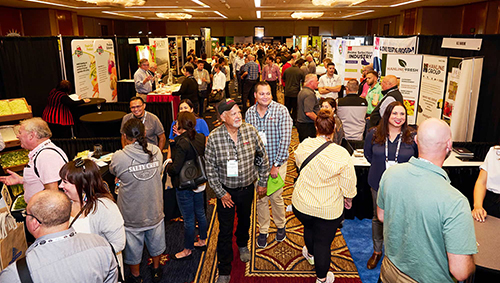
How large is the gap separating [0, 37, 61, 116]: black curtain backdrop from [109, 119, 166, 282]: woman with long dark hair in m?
4.61

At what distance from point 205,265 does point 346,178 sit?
166cm

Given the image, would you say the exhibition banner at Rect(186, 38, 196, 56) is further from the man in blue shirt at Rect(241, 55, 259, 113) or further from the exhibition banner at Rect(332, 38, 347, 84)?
the exhibition banner at Rect(332, 38, 347, 84)

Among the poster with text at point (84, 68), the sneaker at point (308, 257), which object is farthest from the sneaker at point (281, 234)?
the poster with text at point (84, 68)

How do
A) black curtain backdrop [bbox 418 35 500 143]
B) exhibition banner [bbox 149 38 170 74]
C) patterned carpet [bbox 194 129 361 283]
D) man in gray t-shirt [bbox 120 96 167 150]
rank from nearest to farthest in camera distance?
patterned carpet [bbox 194 129 361 283]
man in gray t-shirt [bbox 120 96 167 150]
black curtain backdrop [bbox 418 35 500 143]
exhibition banner [bbox 149 38 170 74]

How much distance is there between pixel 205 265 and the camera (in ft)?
10.8

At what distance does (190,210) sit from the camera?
3.23 metres

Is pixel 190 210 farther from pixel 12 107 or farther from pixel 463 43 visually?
pixel 463 43

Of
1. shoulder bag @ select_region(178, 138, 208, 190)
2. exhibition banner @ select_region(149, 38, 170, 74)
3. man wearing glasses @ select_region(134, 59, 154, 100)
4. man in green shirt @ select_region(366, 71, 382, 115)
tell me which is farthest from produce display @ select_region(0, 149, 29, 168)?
exhibition banner @ select_region(149, 38, 170, 74)

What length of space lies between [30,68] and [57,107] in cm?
128

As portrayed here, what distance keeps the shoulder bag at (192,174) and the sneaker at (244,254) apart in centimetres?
81

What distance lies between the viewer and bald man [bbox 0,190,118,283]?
1.42 meters

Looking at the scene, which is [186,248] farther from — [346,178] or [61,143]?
[61,143]

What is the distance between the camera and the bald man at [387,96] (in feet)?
14.0

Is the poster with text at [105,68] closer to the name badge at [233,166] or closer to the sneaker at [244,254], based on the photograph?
the sneaker at [244,254]
